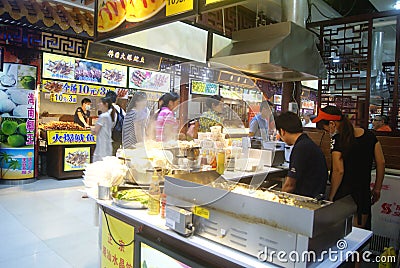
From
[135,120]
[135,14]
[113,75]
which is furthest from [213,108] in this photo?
[113,75]

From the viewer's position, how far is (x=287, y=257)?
1224 mm

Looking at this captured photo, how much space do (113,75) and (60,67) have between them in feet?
4.00

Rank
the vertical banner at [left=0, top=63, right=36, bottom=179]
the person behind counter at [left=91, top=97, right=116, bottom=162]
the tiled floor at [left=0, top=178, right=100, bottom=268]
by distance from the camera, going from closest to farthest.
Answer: the tiled floor at [left=0, top=178, right=100, bottom=268]
the person behind counter at [left=91, top=97, right=116, bottom=162]
the vertical banner at [left=0, top=63, right=36, bottom=179]

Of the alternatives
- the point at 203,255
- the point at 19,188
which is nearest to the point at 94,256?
the point at 203,255

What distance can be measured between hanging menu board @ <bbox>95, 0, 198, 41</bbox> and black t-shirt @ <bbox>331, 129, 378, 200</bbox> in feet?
5.61

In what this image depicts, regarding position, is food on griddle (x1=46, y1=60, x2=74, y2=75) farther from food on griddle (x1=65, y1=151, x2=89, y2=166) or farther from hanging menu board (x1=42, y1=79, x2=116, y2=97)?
food on griddle (x1=65, y1=151, x2=89, y2=166)

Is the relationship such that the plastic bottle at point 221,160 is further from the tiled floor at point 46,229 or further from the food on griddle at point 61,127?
the food on griddle at point 61,127

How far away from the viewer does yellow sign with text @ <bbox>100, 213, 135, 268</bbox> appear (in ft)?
6.45

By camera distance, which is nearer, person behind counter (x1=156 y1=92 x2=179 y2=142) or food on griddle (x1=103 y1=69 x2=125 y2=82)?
person behind counter (x1=156 y1=92 x2=179 y2=142)

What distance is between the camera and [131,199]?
2006 mm

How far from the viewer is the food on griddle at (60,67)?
629cm

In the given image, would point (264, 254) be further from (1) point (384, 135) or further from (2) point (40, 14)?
(2) point (40, 14)

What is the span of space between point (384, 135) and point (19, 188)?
597cm

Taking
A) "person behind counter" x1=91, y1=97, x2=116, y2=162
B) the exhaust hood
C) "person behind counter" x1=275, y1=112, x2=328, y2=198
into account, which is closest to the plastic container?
"person behind counter" x1=275, y1=112, x2=328, y2=198
